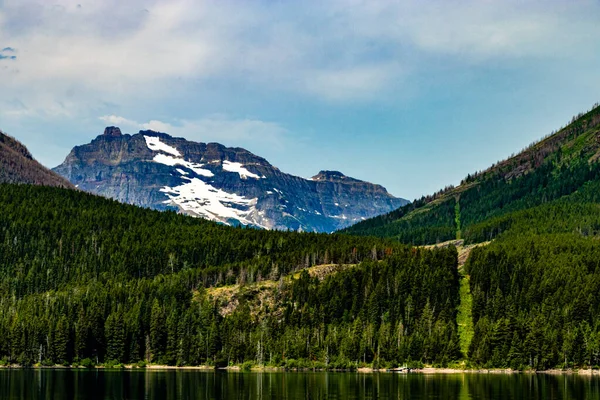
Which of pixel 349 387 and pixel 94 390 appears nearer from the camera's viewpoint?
pixel 94 390

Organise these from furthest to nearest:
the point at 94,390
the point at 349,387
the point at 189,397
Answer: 1. the point at 349,387
2. the point at 94,390
3. the point at 189,397

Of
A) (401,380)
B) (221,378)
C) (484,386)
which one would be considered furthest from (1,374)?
(484,386)

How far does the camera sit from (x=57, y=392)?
138m

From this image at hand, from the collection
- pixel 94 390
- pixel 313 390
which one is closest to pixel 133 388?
pixel 94 390

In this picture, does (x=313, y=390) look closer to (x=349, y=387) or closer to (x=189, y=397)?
(x=349, y=387)

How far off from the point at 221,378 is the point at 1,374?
5508cm

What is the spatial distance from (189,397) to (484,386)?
200 ft

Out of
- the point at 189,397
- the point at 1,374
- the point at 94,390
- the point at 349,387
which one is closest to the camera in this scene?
the point at 189,397

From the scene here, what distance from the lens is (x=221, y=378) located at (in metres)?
182

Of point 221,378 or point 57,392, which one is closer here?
point 57,392

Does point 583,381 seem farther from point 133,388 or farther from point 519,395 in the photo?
point 133,388

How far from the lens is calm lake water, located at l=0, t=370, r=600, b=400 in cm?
13338

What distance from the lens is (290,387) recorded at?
153125 millimetres

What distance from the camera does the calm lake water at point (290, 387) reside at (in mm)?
133375
